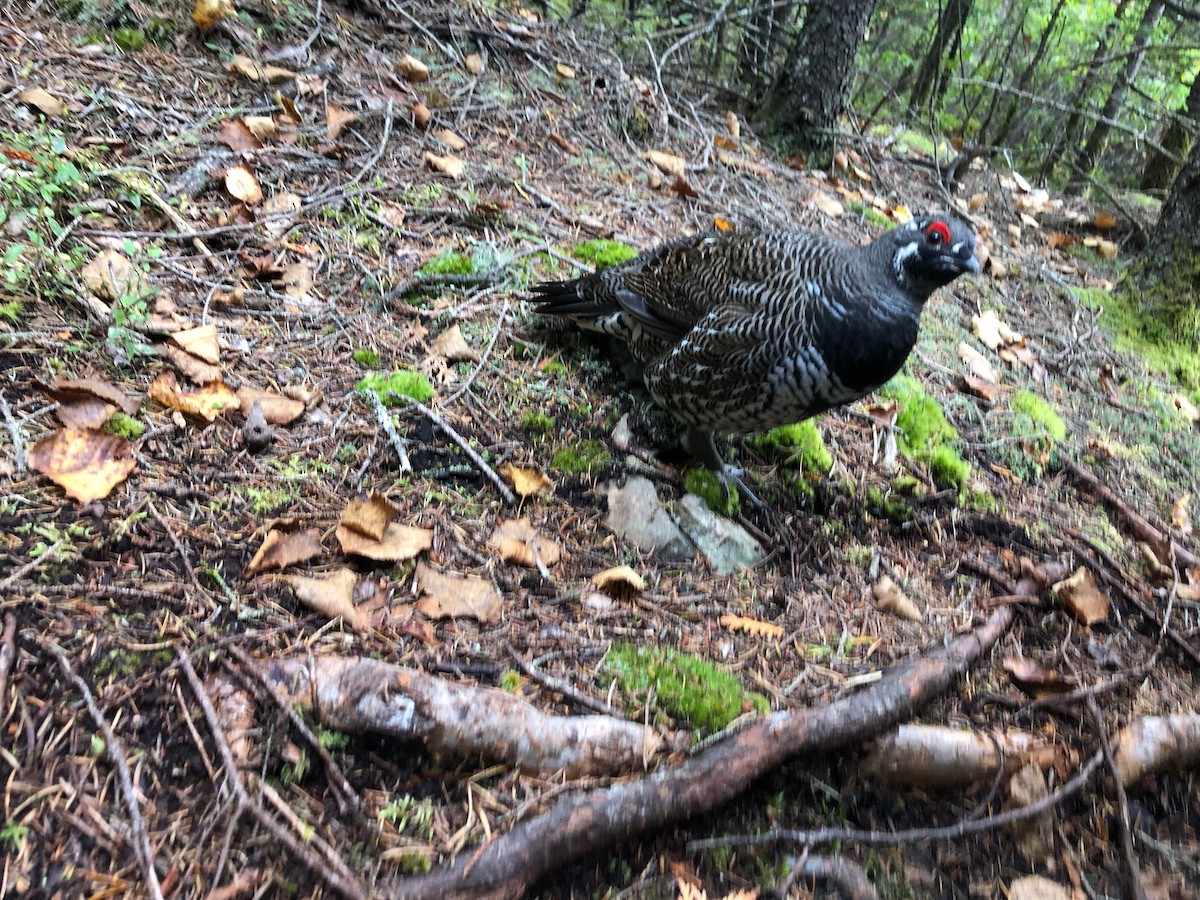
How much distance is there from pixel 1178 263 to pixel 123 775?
7.13 metres

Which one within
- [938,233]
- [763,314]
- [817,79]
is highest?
[817,79]

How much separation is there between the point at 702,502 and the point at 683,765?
4.80 ft

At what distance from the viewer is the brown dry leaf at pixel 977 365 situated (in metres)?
4.68

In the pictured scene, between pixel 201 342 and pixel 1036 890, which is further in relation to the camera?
pixel 201 342

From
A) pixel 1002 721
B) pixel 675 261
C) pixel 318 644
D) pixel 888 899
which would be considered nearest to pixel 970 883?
pixel 888 899

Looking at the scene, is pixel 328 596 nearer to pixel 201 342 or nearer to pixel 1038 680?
pixel 201 342

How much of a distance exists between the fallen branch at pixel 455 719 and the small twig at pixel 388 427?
100cm

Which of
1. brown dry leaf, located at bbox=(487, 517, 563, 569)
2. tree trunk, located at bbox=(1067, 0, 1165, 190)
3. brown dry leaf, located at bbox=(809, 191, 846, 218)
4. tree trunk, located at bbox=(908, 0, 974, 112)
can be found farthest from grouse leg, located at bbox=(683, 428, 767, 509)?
tree trunk, located at bbox=(908, 0, 974, 112)

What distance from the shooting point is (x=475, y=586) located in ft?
8.31

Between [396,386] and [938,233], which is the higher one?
[938,233]

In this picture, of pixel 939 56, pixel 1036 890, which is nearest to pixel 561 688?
pixel 1036 890

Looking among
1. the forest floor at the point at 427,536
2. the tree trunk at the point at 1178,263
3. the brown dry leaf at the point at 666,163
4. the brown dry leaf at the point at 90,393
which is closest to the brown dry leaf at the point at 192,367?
the forest floor at the point at 427,536

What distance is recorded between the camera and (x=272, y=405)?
115 inches

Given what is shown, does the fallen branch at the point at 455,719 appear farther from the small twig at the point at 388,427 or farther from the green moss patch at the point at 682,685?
the small twig at the point at 388,427
